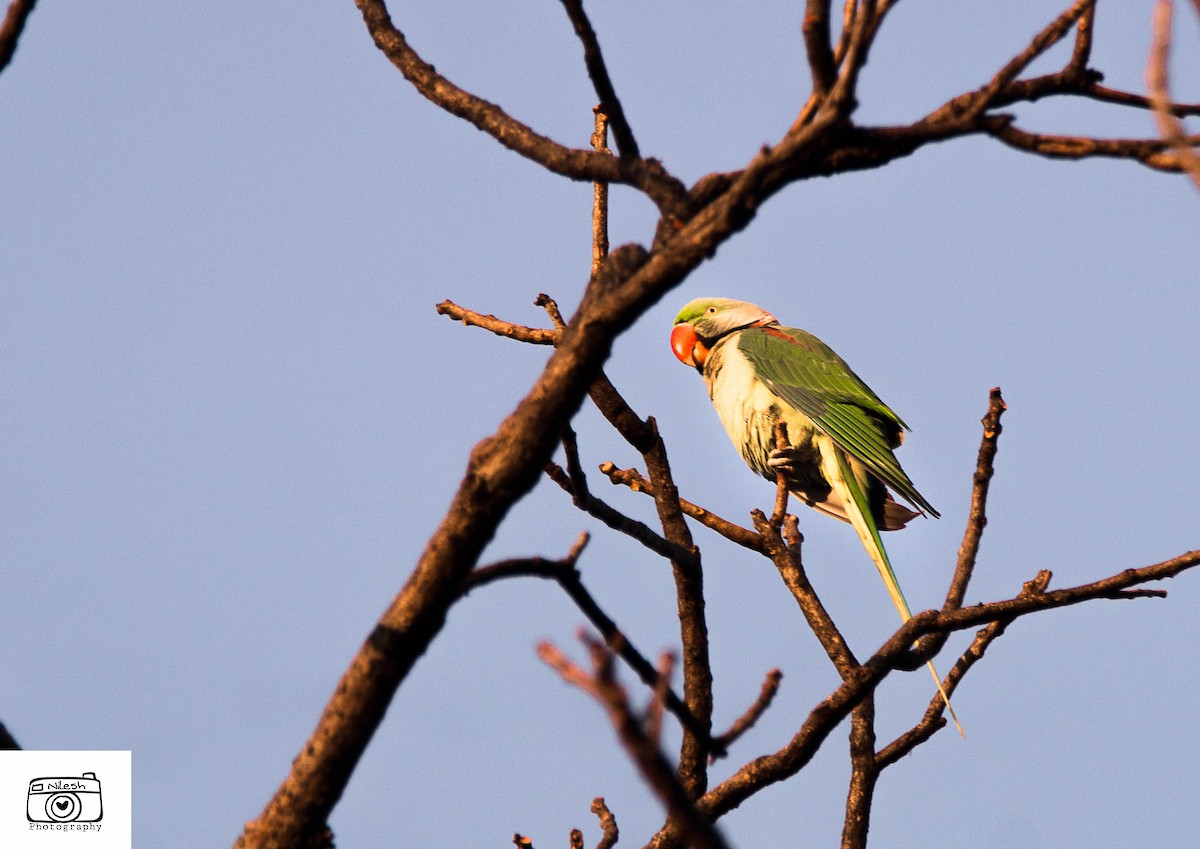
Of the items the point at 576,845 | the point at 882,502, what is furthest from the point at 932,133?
the point at 882,502

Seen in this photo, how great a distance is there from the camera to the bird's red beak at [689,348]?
295 inches

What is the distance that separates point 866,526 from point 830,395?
0.96 m

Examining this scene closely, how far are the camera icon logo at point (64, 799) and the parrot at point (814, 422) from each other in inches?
136

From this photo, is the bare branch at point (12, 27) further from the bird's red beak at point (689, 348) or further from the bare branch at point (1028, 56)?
the bird's red beak at point (689, 348)

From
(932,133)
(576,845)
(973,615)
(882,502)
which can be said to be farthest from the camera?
(882,502)

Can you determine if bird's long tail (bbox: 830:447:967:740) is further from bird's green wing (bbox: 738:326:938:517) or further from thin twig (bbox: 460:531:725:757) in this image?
thin twig (bbox: 460:531:725:757)

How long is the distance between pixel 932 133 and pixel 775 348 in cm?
513

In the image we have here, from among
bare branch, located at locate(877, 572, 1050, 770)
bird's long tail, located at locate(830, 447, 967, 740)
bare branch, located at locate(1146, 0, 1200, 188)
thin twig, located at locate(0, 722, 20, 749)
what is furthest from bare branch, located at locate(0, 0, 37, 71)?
bird's long tail, located at locate(830, 447, 967, 740)

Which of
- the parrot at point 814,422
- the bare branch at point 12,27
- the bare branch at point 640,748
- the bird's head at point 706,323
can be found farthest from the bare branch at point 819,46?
the bird's head at point 706,323

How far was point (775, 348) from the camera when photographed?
6.80 m

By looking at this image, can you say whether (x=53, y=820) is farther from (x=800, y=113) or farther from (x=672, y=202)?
(x=800, y=113)

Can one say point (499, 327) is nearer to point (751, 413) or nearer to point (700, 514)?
point (700, 514)

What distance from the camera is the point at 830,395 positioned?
6.50 meters

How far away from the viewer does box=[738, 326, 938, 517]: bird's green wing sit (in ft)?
20.2
